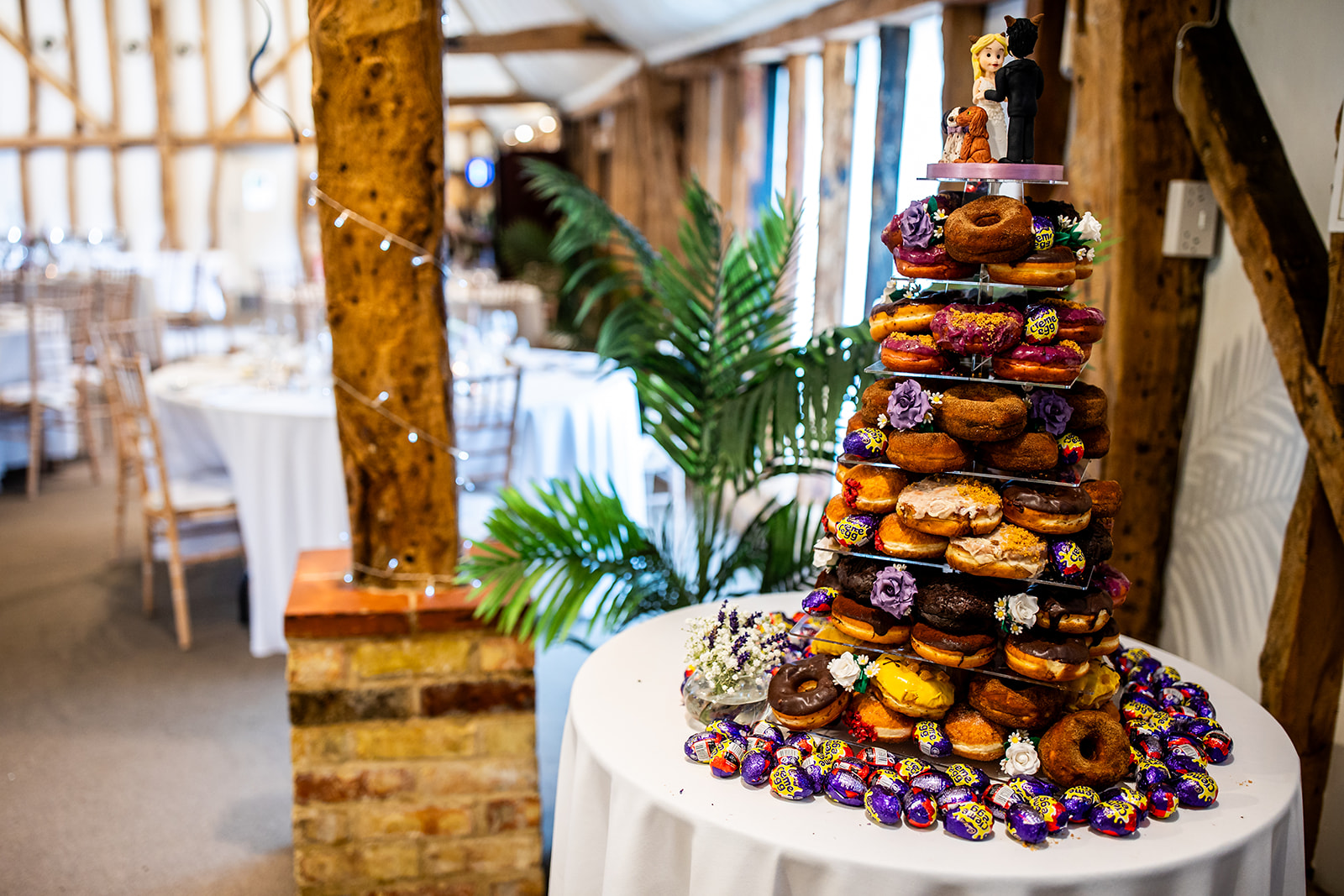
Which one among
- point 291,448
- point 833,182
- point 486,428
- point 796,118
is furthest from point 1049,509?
point 796,118

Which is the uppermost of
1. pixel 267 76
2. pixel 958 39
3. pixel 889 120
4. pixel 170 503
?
pixel 267 76

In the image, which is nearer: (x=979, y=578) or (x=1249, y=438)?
(x=979, y=578)

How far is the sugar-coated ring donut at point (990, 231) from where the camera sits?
1.16m

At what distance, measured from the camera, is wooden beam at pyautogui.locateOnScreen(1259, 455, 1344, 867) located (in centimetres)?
189

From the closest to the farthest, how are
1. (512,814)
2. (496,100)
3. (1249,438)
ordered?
(512,814) < (1249,438) < (496,100)

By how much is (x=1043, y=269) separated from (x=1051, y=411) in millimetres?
175

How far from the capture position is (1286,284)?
1.85 metres

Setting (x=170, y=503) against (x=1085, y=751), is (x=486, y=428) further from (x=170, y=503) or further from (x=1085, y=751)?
(x=1085, y=751)

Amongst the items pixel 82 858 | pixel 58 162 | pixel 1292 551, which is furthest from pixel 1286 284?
pixel 58 162

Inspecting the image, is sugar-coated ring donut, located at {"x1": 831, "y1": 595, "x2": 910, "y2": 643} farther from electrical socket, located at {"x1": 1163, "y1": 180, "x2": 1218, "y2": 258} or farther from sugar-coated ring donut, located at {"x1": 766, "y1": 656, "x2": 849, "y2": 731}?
electrical socket, located at {"x1": 1163, "y1": 180, "x2": 1218, "y2": 258}

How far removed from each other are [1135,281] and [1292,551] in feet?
2.16

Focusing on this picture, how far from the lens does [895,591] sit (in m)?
1.26

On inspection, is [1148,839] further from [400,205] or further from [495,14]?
[495,14]

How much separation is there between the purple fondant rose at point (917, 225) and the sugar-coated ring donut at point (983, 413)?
191mm
